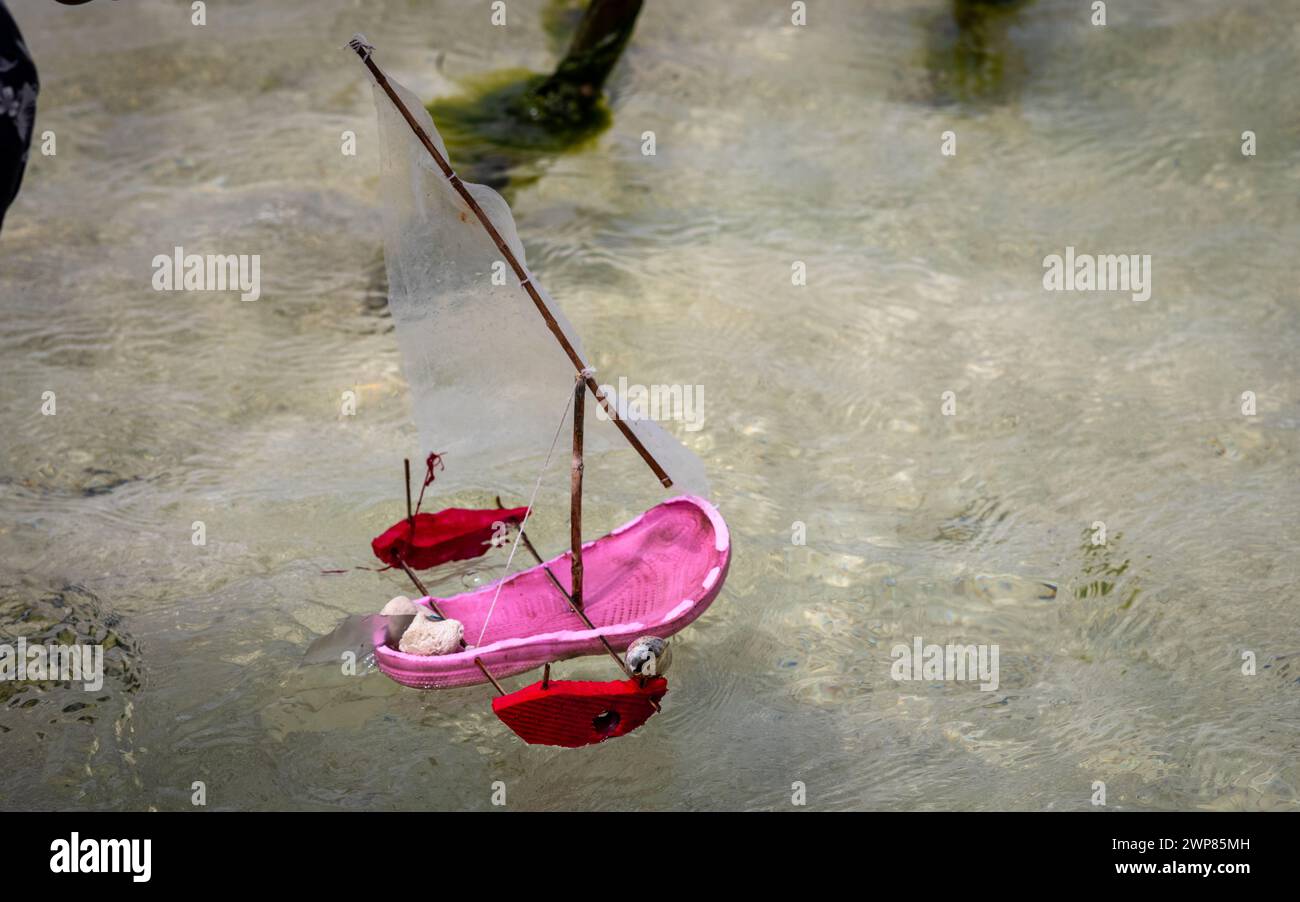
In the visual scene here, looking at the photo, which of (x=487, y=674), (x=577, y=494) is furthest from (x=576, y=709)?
(x=577, y=494)

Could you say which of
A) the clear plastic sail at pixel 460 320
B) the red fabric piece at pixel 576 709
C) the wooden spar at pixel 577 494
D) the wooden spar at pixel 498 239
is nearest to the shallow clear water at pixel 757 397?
the red fabric piece at pixel 576 709

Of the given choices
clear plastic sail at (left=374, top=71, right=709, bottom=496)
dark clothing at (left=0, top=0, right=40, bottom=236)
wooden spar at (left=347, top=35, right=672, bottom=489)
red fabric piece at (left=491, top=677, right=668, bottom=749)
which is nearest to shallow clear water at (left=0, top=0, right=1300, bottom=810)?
red fabric piece at (left=491, top=677, right=668, bottom=749)

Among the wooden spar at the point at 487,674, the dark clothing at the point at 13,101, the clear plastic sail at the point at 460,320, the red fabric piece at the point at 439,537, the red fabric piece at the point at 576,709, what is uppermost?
the dark clothing at the point at 13,101

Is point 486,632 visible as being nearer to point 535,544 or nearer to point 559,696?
point 559,696

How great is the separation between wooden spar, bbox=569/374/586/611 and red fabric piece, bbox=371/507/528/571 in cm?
24

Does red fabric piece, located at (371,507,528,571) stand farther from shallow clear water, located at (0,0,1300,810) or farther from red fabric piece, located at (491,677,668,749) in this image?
red fabric piece, located at (491,677,668,749)

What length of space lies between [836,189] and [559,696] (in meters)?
4.34

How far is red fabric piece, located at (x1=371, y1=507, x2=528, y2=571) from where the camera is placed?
3873 mm

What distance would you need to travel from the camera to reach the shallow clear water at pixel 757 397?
388 centimetres

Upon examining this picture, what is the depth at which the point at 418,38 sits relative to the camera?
8.41 metres

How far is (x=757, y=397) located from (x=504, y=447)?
191 centimetres

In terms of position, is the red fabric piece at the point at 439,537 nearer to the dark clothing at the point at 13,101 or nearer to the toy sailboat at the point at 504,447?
the toy sailboat at the point at 504,447

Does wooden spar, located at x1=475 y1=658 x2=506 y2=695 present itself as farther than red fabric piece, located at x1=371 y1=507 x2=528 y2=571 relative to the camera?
No
